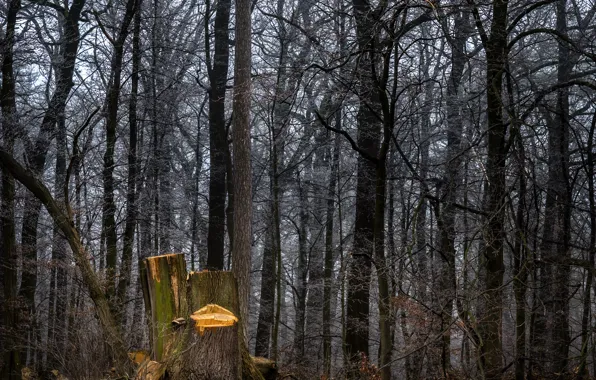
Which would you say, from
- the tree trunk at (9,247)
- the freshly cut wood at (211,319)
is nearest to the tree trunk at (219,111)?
the tree trunk at (9,247)

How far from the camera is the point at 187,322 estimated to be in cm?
630

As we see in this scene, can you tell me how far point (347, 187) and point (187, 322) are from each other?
1466cm

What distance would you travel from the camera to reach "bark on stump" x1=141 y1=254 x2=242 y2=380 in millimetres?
6188

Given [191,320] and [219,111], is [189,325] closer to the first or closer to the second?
[191,320]

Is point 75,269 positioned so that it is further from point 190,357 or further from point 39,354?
point 39,354

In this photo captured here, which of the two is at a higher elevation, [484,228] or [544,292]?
[484,228]

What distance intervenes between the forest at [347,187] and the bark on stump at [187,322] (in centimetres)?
3

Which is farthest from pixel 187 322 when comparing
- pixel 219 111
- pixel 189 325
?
pixel 219 111

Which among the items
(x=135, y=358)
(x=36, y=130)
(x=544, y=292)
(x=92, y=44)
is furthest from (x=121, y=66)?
(x=544, y=292)

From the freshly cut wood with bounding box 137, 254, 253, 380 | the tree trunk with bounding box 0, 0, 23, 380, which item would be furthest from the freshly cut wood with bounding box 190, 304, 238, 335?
the tree trunk with bounding box 0, 0, 23, 380

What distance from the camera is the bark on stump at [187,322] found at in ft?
20.3

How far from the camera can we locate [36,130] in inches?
752

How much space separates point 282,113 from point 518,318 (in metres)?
10.9

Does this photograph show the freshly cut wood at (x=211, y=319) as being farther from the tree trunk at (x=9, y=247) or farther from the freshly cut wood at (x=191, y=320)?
the tree trunk at (x=9, y=247)
